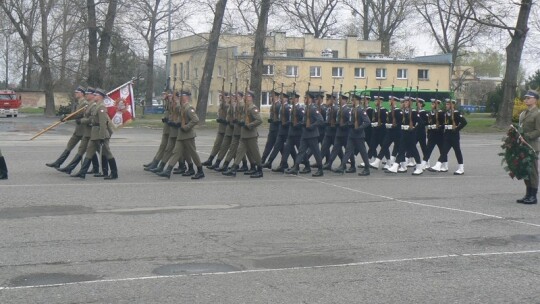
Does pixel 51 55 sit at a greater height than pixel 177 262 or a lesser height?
greater

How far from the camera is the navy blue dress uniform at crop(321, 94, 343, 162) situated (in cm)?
1777

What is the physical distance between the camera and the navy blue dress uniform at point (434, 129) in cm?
1823

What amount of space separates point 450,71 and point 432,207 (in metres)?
56.8

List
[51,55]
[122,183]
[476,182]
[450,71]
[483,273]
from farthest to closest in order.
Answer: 1. [450,71]
2. [51,55]
3. [476,182]
4. [122,183]
5. [483,273]

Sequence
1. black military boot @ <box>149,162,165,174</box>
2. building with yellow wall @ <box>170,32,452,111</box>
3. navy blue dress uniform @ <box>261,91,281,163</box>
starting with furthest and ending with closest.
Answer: building with yellow wall @ <box>170,32,452,111</box>, navy blue dress uniform @ <box>261,91,281,163</box>, black military boot @ <box>149,162,165,174</box>

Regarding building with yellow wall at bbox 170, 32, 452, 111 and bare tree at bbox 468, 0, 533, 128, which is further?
building with yellow wall at bbox 170, 32, 452, 111

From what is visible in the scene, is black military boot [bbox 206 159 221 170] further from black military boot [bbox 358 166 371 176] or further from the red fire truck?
the red fire truck

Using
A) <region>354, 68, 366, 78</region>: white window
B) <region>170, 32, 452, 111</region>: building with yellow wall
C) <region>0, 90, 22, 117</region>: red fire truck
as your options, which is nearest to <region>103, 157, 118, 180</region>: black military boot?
<region>0, 90, 22, 117</region>: red fire truck

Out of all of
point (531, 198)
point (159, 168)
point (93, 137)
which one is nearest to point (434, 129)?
point (531, 198)

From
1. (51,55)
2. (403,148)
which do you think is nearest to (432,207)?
(403,148)

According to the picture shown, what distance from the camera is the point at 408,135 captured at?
59.5 ft

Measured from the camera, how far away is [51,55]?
183ft

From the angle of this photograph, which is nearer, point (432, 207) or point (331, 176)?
point (432, 207)

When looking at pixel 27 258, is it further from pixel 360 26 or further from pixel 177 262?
pixel 360 26
